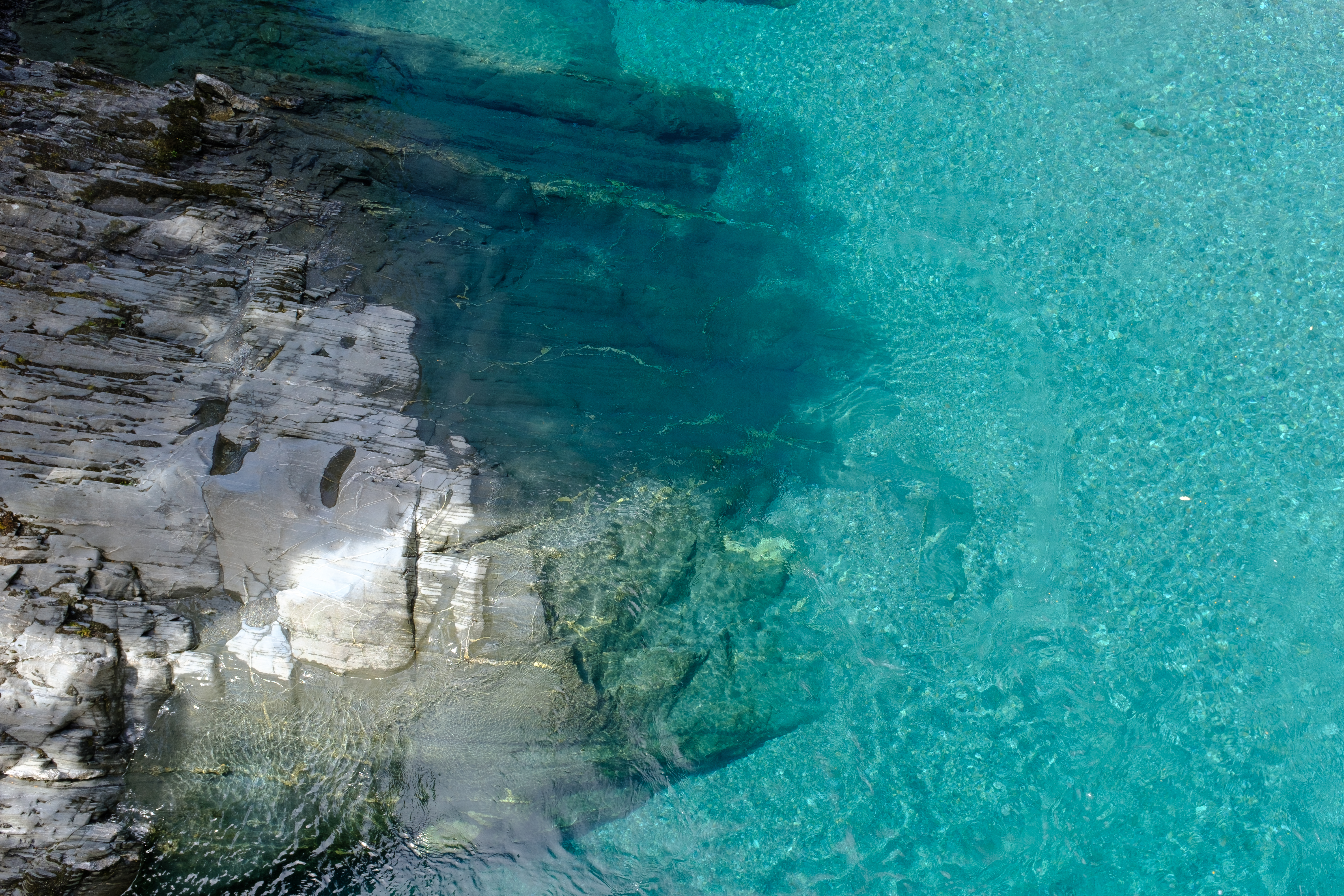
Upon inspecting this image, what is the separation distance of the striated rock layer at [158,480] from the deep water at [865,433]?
0.25 meters

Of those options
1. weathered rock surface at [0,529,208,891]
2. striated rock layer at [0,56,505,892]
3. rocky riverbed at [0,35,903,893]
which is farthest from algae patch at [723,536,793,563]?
weathered rock surface at [0,529,208,891]

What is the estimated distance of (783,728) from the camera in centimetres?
366

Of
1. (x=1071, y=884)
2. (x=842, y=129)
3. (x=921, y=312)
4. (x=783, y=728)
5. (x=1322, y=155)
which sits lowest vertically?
(x=1071, y=884)

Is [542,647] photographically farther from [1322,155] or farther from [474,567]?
[1322,155]

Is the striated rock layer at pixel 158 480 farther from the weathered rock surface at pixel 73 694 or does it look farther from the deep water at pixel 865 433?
the deep water at pixel 865 433

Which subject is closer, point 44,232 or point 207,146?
point 44,232

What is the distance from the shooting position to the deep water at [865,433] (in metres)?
3.44

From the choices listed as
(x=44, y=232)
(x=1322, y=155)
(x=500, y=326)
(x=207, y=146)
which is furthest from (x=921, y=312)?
(x=44, y=232)

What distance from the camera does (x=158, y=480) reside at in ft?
10.3

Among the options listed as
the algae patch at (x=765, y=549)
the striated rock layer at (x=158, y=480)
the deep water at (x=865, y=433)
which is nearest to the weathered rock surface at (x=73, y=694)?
the striated rock layer at (x=158, y=480)

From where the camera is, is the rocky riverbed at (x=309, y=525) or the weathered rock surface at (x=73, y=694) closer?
the weathered rock surface at (x=73, y=694)

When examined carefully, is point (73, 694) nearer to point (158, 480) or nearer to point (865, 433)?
point (158, 480)

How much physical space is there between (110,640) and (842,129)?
16.5ft

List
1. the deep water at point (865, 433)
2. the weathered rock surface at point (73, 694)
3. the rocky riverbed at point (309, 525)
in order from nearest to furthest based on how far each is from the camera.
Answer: the weathered rock surface at point (73, 694)
the rocky riverbed at point (309, 525)
the deep water at point (865, 433)
